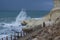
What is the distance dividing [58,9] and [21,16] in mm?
18100

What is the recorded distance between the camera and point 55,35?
12.5 metres

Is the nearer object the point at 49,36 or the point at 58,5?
the point at 49,36

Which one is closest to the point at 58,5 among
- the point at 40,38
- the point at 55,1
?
the point at 55,1

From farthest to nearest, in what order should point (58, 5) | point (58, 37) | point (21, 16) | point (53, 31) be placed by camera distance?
point (21, 16), point (58, 5), point (53, 31), point (58, 37)

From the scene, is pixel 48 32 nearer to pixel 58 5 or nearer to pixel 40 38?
pixel 40 38

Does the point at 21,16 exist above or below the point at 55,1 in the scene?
below

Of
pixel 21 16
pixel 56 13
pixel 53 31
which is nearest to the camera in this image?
pixel 53 31

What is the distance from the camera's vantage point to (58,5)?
30047 mm

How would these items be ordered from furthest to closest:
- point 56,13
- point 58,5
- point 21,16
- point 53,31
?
point 21,16, point 58,5, point 56,13, point 53,31

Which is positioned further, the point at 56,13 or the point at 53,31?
the point at 56,13

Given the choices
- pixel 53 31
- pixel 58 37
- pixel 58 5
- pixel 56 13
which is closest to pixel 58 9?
pixel 56 13

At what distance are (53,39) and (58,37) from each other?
293 millimetres

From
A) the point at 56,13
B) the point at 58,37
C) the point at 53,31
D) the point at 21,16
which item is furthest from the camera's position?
the point at 21,16

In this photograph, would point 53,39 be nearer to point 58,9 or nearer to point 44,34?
point 44,34
